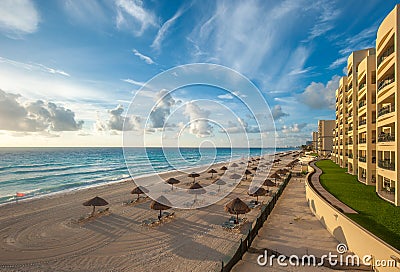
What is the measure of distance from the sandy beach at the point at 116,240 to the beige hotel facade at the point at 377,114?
30.0 ft

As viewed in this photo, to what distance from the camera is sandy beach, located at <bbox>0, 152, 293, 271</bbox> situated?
28.0 feet

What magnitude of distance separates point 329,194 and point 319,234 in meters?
4.80

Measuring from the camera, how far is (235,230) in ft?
37.8

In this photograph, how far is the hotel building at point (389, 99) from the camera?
12031 millimetres

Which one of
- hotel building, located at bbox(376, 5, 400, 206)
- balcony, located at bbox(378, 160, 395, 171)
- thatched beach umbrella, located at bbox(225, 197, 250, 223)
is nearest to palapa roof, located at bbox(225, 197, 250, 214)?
thatched beach umbrella, located at bbox(225, 197, 250, 223)

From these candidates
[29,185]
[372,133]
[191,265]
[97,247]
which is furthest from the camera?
[29,185]

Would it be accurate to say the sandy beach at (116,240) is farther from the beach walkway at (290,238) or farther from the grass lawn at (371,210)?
the grass lawn at (371,210)

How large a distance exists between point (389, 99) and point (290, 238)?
11.4 metres

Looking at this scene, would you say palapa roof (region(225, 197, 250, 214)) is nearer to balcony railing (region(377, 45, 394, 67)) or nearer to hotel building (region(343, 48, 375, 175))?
balcony railing (region(377, 45, 394, 67))

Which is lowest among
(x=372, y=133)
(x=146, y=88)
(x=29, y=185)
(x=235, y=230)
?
(x=29, y=185)

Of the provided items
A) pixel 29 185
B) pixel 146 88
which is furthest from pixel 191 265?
pixel 29 185

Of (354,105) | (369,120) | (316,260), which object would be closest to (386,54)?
(369,120)

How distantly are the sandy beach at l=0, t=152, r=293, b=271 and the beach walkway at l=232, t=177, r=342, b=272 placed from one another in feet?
3.59

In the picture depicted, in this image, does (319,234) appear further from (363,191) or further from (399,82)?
(399,82)
